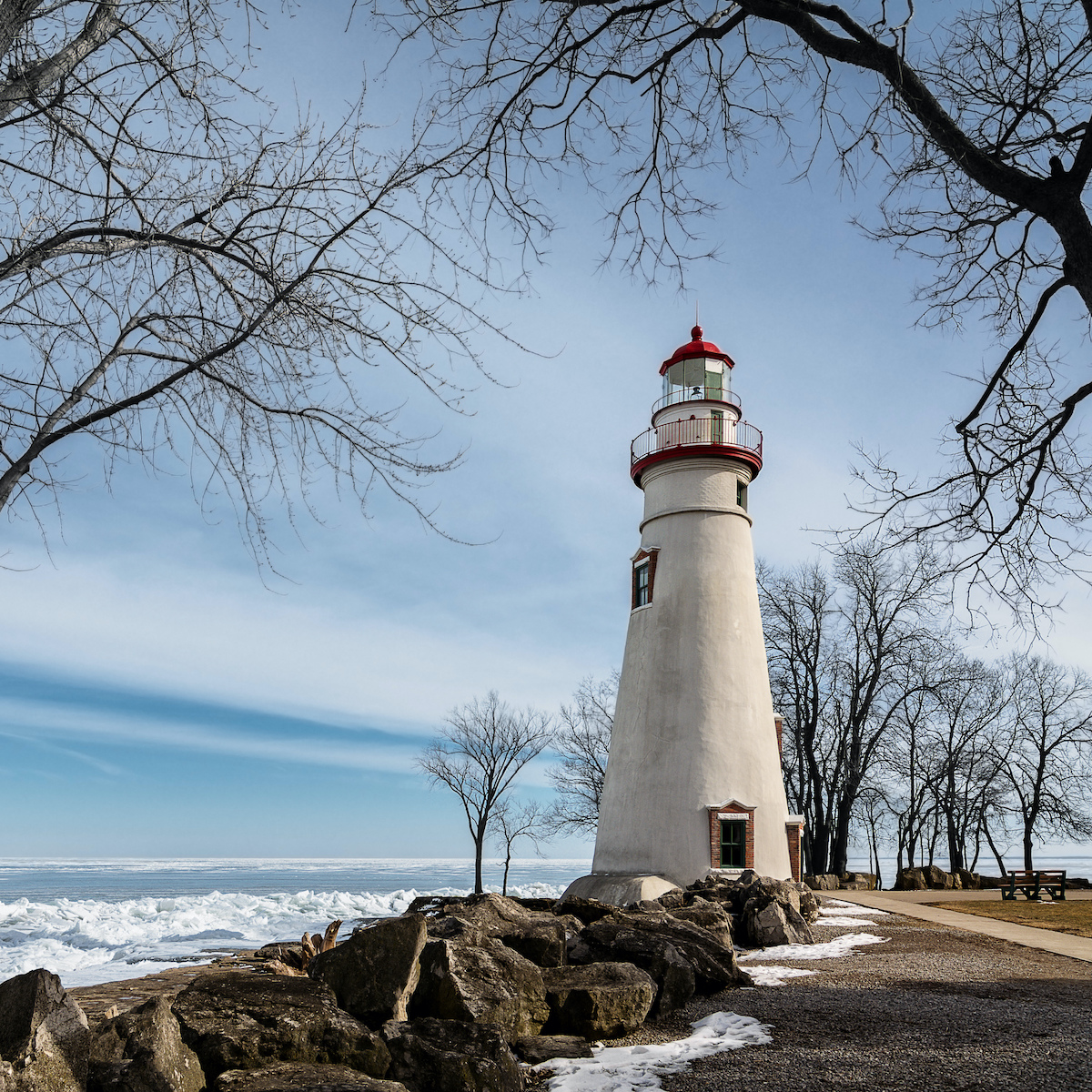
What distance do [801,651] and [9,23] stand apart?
3330 centimetres

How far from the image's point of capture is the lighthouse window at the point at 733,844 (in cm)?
1722

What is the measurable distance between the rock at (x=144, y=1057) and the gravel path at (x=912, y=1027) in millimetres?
3029

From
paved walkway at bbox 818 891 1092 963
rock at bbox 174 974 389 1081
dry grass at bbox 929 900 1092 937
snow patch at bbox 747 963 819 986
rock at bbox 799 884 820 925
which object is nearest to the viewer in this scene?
rock at bbox 174 974 389 1081

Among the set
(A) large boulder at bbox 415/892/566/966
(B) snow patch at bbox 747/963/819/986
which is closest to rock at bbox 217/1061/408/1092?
(A) large boulder at bbox 415/892/566/966

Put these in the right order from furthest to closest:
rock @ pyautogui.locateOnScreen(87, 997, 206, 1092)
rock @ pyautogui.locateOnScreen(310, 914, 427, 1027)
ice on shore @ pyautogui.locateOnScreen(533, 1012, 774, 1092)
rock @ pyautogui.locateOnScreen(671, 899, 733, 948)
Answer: rock @ pyautogui.locateOnScreen(671, 899, 733, 948) → rock @ pyautogui.locateOnScreen(310, 914, 427, 1027) → ice on shore @ pyautogui.locateOnScreen(533, 1012, 774, 1092) → rock @ pyautogui.locateOnScreen(87, 997, 206, 1092)

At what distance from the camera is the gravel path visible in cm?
559

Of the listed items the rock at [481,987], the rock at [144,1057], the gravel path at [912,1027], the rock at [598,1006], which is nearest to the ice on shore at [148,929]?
the rock at [481,987]

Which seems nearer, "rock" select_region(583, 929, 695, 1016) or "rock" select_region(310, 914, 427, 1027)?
"rock" select_region(310, 914, 427, 1027)

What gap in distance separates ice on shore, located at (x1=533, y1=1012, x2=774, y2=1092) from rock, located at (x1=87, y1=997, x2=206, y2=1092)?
242 centimetres

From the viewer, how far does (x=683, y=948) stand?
8.79 m

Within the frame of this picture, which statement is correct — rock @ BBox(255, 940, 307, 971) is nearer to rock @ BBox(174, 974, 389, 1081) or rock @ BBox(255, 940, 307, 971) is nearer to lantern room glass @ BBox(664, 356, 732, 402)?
rock @ BBox(174, 974, 389, 1081)

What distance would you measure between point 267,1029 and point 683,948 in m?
5.01

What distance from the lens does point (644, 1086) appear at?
5.61 m

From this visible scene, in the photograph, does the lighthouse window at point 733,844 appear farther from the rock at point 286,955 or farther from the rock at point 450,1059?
the rock at point 450,1059
